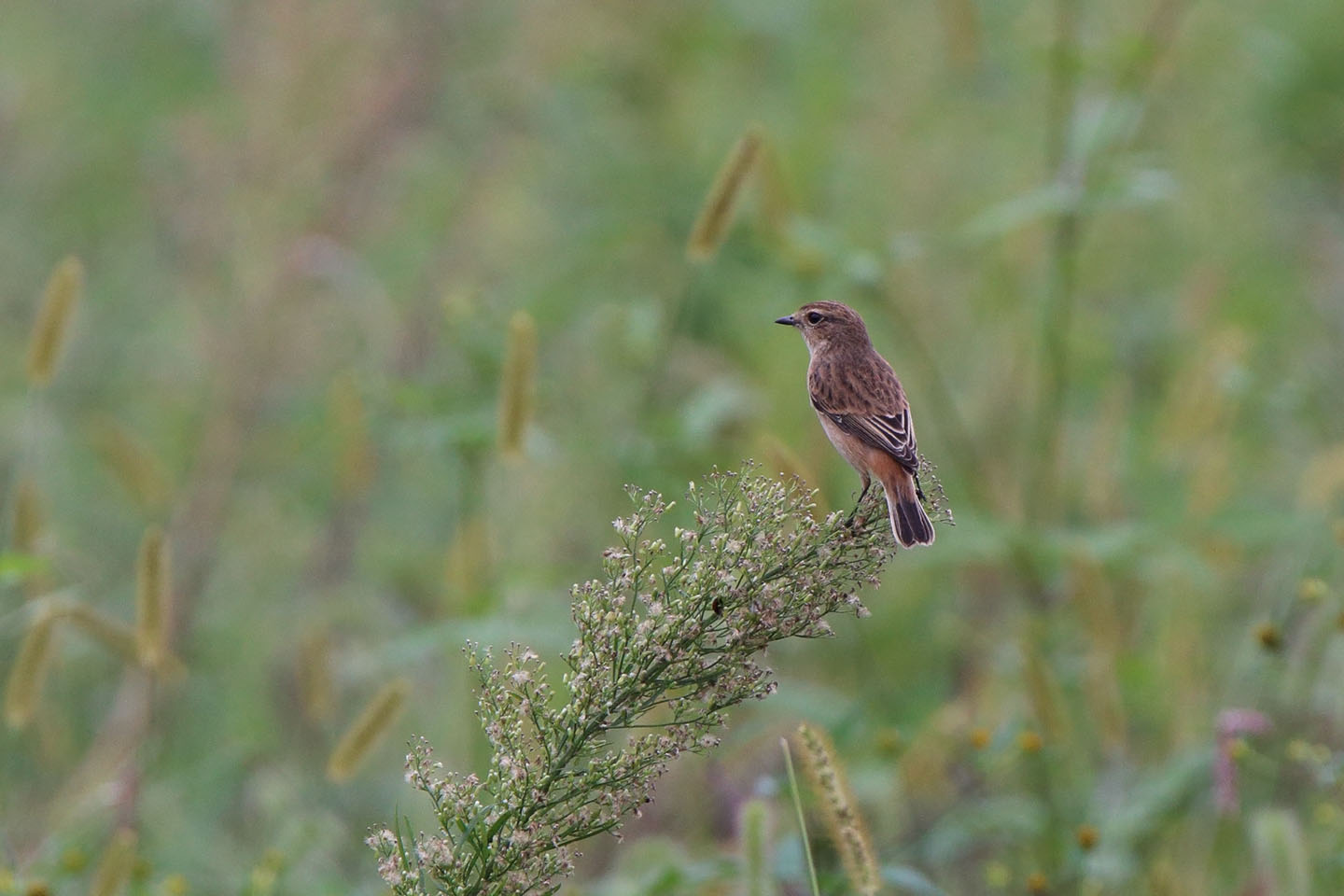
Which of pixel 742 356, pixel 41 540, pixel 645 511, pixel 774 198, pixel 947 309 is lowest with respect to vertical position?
pixel 645 511

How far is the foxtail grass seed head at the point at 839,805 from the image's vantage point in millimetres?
2355

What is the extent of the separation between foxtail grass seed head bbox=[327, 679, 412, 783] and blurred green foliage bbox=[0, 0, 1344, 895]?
14.5 inches

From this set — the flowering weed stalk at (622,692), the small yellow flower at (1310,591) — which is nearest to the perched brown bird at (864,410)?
the flowering weed stalk at (622,692)

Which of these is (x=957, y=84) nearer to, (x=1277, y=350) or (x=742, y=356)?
(x=742, y=356)

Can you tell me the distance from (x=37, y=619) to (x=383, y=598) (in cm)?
297

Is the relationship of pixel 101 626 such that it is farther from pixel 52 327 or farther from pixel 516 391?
pixel 516 391

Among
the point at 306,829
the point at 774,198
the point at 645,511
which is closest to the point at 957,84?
the point at 774,198

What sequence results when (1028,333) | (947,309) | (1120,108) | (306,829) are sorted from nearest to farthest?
1. (306,829)
2. (1120,108)
3. (1028,333)
4. (947,309)

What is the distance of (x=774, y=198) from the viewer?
13.6 ft

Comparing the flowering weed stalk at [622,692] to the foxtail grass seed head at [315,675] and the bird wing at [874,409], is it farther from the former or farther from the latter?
the foxtail grass seed head at [315,675]

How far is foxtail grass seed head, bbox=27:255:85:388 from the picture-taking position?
3.71m

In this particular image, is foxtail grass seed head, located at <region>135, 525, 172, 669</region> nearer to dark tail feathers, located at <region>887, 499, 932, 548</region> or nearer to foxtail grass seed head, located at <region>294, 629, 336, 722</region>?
foxtail grass seed head, located at <region>294, 629, 336, 722</region>

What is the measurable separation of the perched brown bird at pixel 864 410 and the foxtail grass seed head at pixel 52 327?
1.75 m

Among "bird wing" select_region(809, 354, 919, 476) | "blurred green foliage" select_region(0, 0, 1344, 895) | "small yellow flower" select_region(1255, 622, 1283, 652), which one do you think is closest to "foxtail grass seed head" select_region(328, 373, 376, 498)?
"blurred green foliage" select_region(0, 0, 1344, 895)
